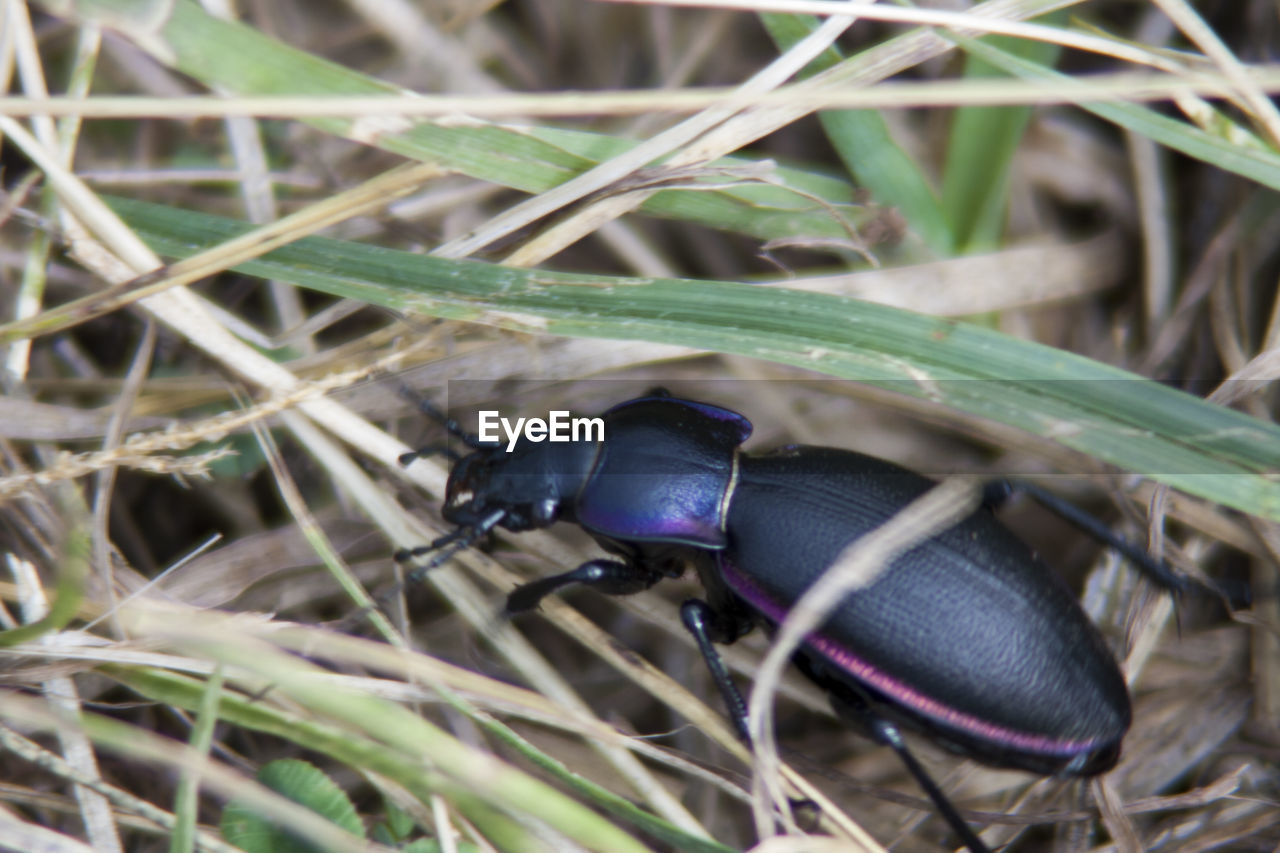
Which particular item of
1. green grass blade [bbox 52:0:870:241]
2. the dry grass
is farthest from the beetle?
green grass blade [bbox 52:0:870:241]

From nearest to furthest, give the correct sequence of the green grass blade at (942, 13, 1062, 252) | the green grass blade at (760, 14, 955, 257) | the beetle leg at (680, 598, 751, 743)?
the beetle leg at (680, 598, 751, 743) → the green grass blade at (760, 14, 955, 257) → the green grass blade at (942, 13, 1062, 252)

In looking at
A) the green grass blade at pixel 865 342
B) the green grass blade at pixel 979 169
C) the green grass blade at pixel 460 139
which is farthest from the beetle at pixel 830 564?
the green grass blade at pixel 979 169

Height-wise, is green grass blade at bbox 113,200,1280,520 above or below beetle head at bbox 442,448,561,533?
above

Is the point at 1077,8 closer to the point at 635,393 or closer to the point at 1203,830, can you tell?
the point at 635,393

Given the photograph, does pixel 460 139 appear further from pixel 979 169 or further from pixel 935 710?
pixel 935 710

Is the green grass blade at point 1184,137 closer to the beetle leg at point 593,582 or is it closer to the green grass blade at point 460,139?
the green grass blade at point 460,139

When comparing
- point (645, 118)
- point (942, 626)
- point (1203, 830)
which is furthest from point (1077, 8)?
point (1203, 830)

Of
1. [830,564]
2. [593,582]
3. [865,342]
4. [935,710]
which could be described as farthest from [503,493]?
[935,710]

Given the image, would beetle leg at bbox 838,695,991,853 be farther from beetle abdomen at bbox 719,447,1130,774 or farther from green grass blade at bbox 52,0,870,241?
green grass blade at bbox 52,0,870,241
